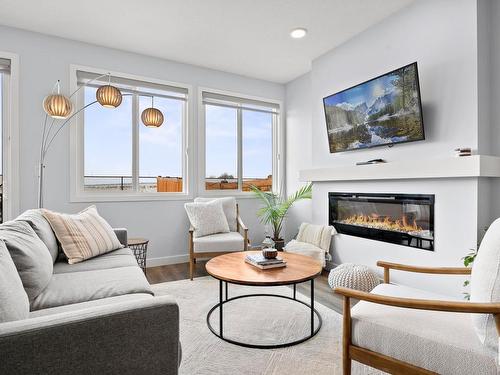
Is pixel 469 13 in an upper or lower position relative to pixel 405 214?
upper

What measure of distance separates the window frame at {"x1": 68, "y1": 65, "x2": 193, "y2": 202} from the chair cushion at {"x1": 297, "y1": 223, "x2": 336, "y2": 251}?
64.1 inches

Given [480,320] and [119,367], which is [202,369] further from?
[480,320]

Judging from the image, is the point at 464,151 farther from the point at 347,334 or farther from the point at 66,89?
the point at 66,89

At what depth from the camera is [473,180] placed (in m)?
2.21

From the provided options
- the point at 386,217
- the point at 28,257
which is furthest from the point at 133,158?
the point at 386,217

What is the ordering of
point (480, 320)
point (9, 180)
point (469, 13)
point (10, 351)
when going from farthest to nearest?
point (9, 180), point (469, 13), point (480, 320), point (10, 351)

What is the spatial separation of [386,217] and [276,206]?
1877mm

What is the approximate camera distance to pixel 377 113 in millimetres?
2869

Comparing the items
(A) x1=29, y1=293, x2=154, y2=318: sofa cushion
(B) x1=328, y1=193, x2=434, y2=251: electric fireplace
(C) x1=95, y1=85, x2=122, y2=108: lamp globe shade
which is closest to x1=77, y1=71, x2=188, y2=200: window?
(C) x1=95, y1=85, x2=122, y2=108: lamp globe shade

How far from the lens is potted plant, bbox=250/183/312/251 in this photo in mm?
4086

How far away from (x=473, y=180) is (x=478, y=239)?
451 mm

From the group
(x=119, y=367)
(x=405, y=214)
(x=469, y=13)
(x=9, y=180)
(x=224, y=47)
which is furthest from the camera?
(x=224, y=47)

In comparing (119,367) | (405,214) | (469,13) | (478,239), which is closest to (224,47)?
(469,13)

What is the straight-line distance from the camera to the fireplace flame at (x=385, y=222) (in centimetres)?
271
